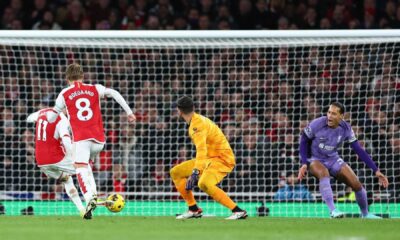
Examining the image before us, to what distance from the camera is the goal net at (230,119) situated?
15234 mm

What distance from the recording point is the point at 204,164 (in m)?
12.3

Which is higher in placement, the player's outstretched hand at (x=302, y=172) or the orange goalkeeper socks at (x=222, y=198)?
the player's outstretched hand at (x=302, y=172)

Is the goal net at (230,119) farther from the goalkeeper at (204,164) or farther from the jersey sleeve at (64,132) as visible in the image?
the goalkeeper at (204,164)

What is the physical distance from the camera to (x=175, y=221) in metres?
12.2

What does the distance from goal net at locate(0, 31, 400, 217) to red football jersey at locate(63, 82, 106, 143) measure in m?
2.52

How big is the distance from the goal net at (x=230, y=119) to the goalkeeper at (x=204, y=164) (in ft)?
6.71

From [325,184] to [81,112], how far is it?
10.7 feet

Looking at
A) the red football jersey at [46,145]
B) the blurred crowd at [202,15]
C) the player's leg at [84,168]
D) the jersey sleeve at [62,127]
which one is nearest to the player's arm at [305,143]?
the player's leg at [84,168]

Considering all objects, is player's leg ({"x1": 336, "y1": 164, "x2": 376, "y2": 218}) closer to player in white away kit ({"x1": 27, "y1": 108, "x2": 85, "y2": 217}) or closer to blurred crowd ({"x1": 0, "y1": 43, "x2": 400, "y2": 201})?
blurred crowd ({"x1": 0, "y1": 43, "x2": 400, "y2": 201})

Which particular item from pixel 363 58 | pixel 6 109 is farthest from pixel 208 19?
pixel 6 109

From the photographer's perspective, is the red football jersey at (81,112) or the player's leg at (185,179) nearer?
the red football jersey at (81,112)

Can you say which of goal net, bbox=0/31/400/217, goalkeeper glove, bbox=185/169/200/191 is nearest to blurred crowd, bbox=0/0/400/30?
goal net, bbox=0/31/400/217

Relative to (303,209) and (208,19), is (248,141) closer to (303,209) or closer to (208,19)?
(303,209)

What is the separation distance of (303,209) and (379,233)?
497 cm
